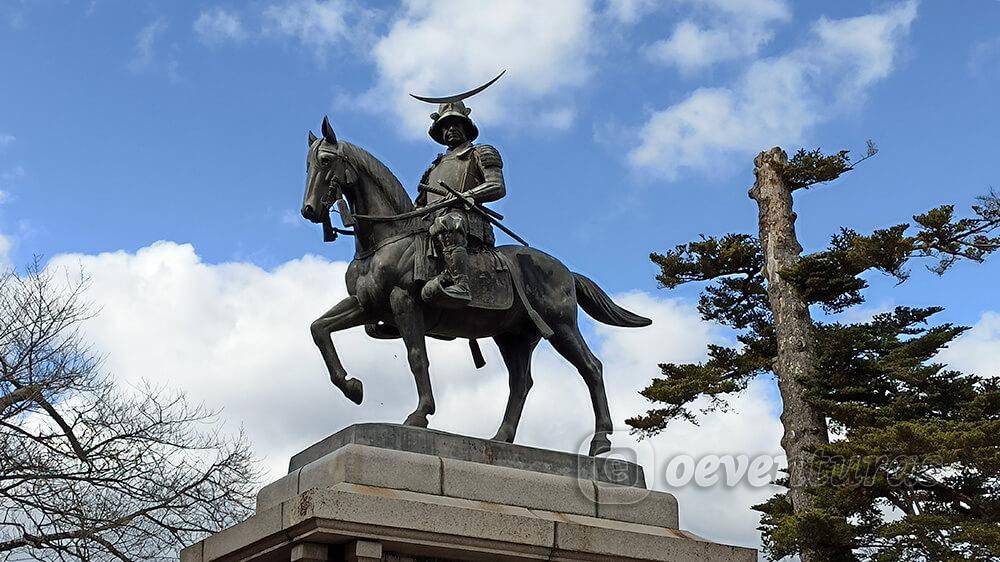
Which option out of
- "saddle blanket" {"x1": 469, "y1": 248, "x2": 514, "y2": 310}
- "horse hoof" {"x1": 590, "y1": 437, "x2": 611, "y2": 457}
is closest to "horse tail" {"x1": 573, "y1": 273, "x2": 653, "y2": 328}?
"saddle blanket" {"x1": 469, "y1": 248, "x2": 514, "y2": 310}

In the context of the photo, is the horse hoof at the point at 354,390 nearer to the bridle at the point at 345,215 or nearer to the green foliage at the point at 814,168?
the bridle at the point at 345,215

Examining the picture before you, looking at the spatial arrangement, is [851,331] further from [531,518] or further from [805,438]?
[531,518]

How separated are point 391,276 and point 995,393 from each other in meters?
14.0

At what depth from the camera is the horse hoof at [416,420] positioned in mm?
7516

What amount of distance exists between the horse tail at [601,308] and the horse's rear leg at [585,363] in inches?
15.1

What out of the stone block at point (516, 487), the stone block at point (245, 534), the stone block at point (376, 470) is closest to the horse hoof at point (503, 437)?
the stone block at point (516, 487)

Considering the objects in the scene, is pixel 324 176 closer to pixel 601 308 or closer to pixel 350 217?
pixel 350 217

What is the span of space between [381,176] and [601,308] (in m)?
2.02

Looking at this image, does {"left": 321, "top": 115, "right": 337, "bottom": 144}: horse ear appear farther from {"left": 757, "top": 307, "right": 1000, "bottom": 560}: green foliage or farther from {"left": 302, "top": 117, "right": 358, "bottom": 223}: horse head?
{"left": 757, "top": 307, "right": 1000, "bottom": 560}: green foliage

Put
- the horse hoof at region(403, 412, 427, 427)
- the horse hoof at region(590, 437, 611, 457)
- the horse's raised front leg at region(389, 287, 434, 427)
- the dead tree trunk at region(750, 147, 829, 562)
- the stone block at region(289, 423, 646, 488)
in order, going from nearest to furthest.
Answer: the stone block at region(289, 423, 646, 488) → the horse hoof at region(403, 412, 427, 427) → the horse's raised front leg at region(389, 287, 434, 427) → the horse hoof at region(590, 437, 611, 457) → the dead tree trunk at region(750, 147, 829, 562)

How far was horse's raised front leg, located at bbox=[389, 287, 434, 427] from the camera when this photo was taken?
773 cm

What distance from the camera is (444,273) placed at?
304 inches

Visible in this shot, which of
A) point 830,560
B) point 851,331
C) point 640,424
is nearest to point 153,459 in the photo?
point 640,424

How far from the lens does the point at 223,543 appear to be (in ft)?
23.5
